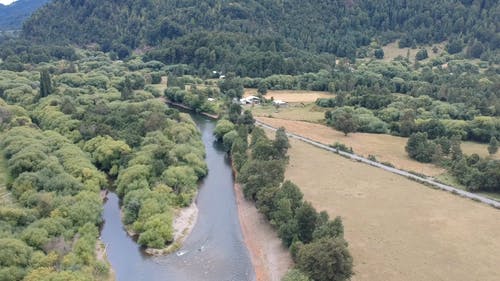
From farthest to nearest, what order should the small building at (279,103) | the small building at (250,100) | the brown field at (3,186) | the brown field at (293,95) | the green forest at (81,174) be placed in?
the brown field at (293,95) → the small building at (250,100) → the small building at (279,103) → the brown field at (3,186) → the green forest at (81,174)

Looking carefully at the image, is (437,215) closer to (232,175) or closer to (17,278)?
(232,175)

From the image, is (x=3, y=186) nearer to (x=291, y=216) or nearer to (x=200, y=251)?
(x=200, y=251)

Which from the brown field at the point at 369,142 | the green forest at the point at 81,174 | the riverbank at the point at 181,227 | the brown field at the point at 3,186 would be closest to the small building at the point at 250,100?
the brown field at the point at 369,142

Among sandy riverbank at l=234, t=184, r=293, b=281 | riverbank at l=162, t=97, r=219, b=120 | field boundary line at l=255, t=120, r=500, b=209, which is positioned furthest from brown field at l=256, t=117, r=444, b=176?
sandy riverbank at l=234, t=184, r=293, b=281

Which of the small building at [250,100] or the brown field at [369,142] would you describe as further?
the small building at [250,100]

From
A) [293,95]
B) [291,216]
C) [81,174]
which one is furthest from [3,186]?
[293,95]

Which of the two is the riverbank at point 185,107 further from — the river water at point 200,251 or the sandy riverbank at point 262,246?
the sandy riverbank at point 262,246

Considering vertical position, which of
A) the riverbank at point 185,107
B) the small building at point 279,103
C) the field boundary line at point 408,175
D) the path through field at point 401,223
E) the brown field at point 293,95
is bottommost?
the brown field at point 293,95
